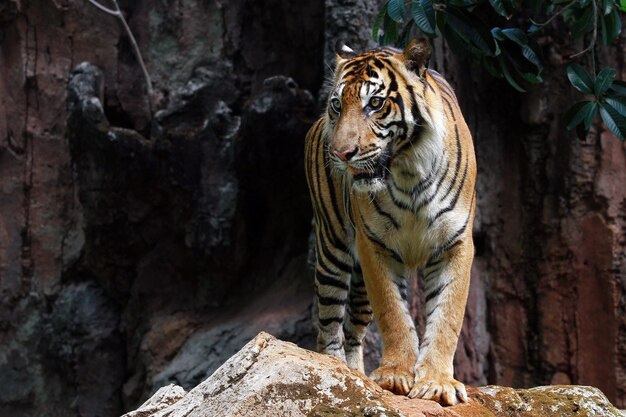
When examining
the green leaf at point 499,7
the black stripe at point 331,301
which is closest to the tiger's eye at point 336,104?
the black stripe at point 331,301

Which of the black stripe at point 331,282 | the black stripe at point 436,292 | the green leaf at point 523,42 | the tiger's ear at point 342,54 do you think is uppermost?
the green leaf at point 523,42

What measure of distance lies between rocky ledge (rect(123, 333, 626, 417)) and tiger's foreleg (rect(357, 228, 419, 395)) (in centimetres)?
28

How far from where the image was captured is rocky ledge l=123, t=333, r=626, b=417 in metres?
3.05

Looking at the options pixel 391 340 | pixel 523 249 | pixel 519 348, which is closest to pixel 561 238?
pixel 523 249

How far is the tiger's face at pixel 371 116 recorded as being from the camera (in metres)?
3.93

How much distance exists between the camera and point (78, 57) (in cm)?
875

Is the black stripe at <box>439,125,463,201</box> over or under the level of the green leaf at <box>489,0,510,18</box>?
under

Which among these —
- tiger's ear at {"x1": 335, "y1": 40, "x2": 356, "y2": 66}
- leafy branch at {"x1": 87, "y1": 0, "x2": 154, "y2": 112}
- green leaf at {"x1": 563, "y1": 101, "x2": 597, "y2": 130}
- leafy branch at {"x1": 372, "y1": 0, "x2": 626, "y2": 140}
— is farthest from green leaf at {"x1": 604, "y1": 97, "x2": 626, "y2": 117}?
leafy branch at {"x1": 87, "y1": 0, "x2": 154, "y2": 112}

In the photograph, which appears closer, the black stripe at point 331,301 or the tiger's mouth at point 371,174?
the tiger's mouth at point 371,174

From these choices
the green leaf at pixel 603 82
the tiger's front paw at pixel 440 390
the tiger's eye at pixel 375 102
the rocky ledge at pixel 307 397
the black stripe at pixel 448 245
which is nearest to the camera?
the rocky ledge at pixel 307 397

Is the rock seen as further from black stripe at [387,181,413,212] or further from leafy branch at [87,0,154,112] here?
leafy branch at [87,0,154,112]

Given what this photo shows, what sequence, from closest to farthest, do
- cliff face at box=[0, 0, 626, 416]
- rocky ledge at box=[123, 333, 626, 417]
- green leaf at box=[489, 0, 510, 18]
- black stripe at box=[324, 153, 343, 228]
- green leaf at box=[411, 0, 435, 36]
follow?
1. rocky ledge at box=[123, 333, 626, 417]
2. green leaf at box=[411, 0, 435, 36]
3. black stripe at box=[324, 153, 343, 228]
4. green leaf at box=[489, 0, 510, 18]
5. cliff face at box=[0, 0, 626, 416]

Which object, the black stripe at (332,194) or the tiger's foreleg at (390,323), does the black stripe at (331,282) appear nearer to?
the black stripe at (332,194)

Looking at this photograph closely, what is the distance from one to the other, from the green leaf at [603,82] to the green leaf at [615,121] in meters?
0.10
